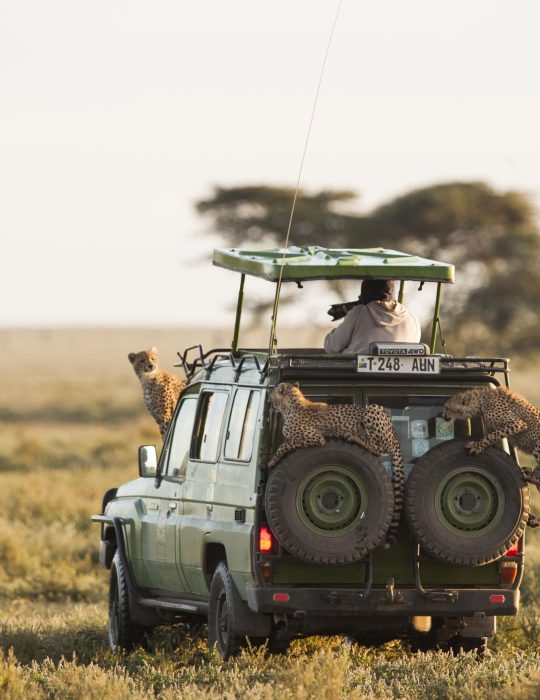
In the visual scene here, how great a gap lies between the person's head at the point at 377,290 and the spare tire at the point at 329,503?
1962 millimetres

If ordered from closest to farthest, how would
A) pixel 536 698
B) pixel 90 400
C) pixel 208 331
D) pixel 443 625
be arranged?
pixel 536 698 < pixel 443 625 < pixel 90 400 < pixel 208 331

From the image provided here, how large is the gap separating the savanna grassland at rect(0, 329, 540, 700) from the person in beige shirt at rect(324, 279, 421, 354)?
5.92 feet

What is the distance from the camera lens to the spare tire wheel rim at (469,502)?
9039 millimetres

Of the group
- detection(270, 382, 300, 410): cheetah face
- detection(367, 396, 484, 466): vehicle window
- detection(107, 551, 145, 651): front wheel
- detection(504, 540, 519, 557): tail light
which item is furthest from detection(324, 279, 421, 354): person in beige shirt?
detection(107, 551, 145, 651): front wheel

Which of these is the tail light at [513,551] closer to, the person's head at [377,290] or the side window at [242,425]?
the side window at [242,425]

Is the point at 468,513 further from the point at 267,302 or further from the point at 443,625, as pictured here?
the point at 267,302

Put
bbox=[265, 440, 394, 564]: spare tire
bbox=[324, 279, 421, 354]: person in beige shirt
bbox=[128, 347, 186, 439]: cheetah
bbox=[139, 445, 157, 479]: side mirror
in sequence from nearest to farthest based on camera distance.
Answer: bbox=[265, 440, 394, 564]: spare tire → bbox=[324, 279, 421, 354]: person in beige shirt → bbox=[139, 445, 157, 479]: side mirror → bbox=[128, 347, 186, 439]: cheetah

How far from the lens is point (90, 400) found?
184 ft

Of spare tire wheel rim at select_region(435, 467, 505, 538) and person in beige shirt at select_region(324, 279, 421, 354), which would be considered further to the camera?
person in beige shirt at select_region(324, 279, 421, 354)

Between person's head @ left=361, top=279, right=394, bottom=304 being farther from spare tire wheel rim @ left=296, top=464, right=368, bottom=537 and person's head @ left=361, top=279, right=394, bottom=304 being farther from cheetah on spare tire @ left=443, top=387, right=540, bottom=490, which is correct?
spare tire wheel rim @ left=296, top=464, right=368, bottom=537

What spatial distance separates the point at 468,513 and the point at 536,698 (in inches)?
57.5

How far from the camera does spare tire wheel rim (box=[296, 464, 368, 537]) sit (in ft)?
29.2

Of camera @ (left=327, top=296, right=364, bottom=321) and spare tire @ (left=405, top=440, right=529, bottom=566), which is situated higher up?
camera @ (left=327, top=296, right=364, bottom=321)

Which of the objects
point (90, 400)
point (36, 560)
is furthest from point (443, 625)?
point (90, 400)
